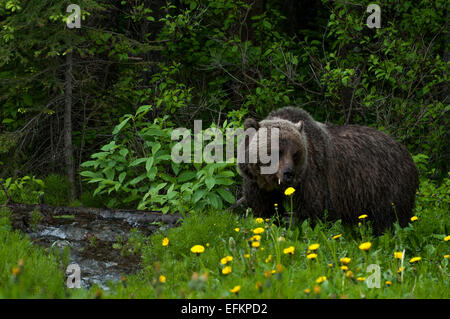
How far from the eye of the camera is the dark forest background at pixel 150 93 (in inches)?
256

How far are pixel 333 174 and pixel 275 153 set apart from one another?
107 centimetres

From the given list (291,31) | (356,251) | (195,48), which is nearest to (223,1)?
(195,48)

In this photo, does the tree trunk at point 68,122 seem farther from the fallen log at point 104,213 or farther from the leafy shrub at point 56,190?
the fallen log at point 104,213

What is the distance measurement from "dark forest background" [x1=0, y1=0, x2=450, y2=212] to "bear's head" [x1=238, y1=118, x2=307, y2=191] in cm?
75

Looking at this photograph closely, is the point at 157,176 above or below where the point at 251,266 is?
above

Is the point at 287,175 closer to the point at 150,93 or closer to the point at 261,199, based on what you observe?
the point at 261,199

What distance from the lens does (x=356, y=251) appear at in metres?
4.29

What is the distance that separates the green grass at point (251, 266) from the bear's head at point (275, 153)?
1.56ft

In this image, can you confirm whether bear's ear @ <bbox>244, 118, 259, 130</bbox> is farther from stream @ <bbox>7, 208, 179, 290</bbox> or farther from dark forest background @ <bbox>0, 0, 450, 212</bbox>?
stream @ <bbox>7, 208, 179, 290</bbox>

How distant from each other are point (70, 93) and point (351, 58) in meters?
4.71

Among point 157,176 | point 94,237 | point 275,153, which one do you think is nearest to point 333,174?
point 275,153

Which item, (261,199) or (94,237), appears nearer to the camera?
(94,237)

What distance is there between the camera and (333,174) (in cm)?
572

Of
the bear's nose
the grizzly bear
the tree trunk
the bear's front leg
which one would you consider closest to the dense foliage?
the tree trunk
